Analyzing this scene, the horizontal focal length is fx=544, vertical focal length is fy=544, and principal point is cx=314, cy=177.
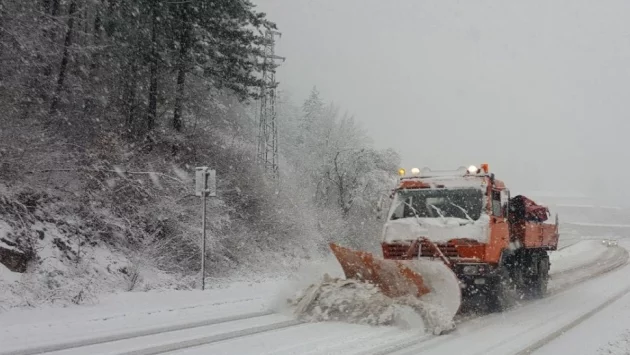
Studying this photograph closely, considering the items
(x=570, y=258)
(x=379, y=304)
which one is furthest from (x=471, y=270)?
(x=570, y=258)

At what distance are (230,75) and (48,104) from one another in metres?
7.17

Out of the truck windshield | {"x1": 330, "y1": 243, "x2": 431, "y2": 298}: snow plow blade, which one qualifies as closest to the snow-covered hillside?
{"x1": 330, "y1": 243, "x2": 431, "y2": 298}: snow plow blade

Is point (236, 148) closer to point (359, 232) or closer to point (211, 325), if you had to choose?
point (359, 232)

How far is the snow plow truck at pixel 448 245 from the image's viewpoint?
8.81m

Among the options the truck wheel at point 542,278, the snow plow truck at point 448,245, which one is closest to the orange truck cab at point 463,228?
the snow plow truck at point 448,245

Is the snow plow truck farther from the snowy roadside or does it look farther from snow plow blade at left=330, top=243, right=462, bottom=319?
the snowy roadside

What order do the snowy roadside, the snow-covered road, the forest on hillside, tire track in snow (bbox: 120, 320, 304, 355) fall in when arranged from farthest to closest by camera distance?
the forest on hillside
the snowy roadside
the snow-covered road
tire track in snow (bbox: 120, 320, 304, 355)

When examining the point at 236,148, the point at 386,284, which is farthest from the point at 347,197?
the point at 386,284

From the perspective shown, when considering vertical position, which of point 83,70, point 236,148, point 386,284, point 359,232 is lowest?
point 359,232

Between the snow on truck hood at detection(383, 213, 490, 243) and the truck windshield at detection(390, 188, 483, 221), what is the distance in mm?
182

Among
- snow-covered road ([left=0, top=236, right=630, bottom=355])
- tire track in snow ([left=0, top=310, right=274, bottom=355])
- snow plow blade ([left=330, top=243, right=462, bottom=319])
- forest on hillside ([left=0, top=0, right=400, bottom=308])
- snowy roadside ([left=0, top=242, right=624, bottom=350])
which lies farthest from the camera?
forest on hillside ([left=0, top=0, right=400, bottom=308])

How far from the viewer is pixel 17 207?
1260cm

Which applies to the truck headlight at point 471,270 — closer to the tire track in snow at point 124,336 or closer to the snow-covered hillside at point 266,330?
the snow-covered hillside at point 266,330

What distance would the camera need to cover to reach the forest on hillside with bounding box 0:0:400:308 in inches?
505
